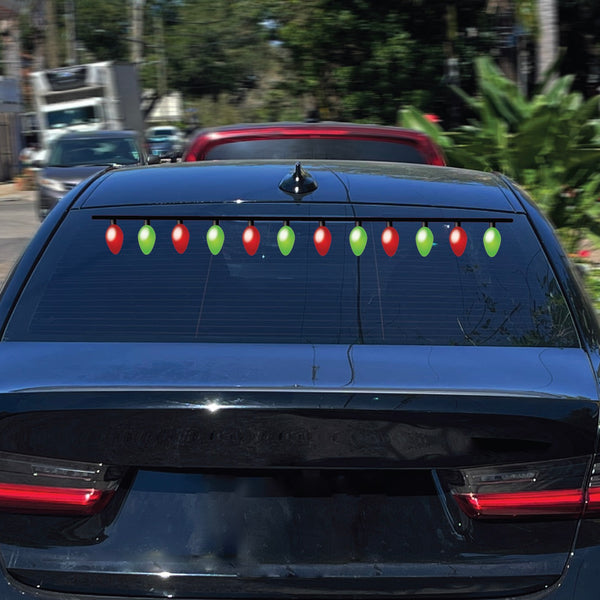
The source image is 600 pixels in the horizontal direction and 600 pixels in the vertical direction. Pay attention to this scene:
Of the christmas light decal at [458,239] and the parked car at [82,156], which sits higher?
the christmas light decal at [458,239]

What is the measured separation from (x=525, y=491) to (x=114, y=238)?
145 cm

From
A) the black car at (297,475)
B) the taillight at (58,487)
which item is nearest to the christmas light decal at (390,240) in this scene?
the black car at (297,475)

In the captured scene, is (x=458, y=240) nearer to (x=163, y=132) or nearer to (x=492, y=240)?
(x=492, y=240)

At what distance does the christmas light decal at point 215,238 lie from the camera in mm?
3121

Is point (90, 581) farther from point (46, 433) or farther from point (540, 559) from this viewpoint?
point (540, 559)

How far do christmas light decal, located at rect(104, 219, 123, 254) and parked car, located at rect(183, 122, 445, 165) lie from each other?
445 cm

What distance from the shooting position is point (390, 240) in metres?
3.16

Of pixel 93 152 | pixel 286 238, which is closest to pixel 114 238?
pixel 286 238

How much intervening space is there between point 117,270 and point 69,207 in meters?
0.39

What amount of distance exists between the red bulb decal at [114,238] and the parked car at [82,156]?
1396 cm

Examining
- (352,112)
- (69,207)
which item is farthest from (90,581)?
(352,112)

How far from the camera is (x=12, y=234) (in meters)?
18.8

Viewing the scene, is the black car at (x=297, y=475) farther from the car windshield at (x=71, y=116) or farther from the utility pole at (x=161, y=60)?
the utility pole at (x=161, y=60)

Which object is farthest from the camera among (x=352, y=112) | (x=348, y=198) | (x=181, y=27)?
(x=181, y=27)
